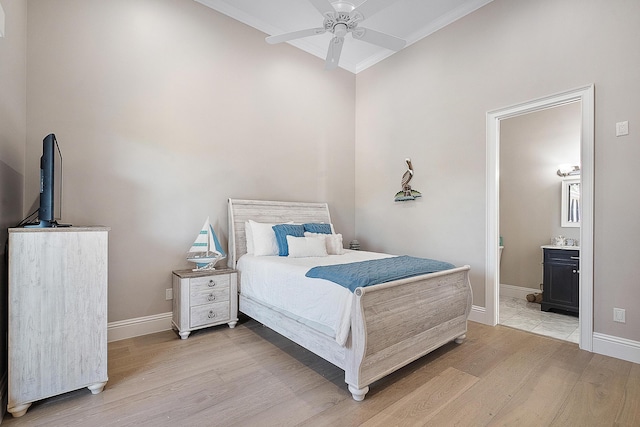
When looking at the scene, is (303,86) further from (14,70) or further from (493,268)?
(493,268)

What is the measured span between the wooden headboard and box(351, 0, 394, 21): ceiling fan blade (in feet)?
7.40

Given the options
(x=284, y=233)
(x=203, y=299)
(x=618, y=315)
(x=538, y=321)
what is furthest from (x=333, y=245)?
(x=618, y=315)

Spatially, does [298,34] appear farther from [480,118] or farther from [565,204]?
[565,204]

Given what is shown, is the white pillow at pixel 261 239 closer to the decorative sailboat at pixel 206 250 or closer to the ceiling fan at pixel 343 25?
the decorative sailboat at pixel 206 250

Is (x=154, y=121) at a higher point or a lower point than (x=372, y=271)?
higher

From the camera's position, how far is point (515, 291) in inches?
183

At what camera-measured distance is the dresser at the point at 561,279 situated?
3648 mm

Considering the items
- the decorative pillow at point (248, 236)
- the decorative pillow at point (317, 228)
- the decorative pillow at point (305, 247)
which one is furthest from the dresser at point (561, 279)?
the decorative pillow at point (248, 236)

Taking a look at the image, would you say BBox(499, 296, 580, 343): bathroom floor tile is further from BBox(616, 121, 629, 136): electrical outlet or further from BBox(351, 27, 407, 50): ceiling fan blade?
BBox(351, 27, 407, 50): ceiling fan blade

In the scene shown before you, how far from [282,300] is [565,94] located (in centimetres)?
320

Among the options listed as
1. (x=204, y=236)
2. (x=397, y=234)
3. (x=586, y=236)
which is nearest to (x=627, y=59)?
(x=586, y=236)

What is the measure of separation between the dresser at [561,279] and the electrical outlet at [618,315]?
1.14 m

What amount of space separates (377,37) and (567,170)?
3.32 metres

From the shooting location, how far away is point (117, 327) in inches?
114
